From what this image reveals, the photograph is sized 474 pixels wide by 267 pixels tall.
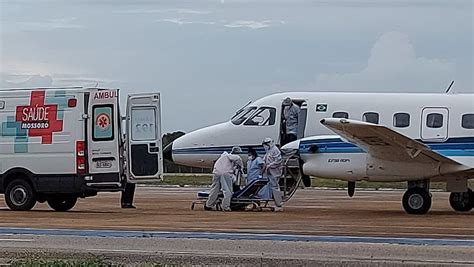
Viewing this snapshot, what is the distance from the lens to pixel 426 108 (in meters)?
25.7

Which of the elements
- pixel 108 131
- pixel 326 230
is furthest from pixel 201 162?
pixel 326 230

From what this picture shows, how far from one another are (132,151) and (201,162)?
10.8 ft

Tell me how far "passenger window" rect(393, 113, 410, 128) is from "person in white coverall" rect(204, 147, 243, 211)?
13.3ft

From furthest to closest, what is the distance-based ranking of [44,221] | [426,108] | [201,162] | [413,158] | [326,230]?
[201,162]
[426,108]
[413,158]
[44,221]
[326,230]

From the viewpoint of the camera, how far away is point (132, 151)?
24953mm

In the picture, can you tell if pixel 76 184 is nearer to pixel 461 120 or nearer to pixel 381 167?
pixel 381 167

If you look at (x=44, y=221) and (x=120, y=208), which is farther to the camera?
(x=120, y=208)

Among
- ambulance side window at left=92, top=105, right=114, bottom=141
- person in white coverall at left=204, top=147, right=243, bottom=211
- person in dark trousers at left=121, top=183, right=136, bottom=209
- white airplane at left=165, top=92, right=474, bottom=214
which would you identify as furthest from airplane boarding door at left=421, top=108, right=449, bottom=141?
ambulance side window at left=92, top=105, right=114, bottom=141

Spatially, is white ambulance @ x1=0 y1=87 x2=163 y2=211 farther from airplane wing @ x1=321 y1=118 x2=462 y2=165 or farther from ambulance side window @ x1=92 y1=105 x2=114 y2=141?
airplane wing @ x1=321 y1=118 x2=462 y2=165

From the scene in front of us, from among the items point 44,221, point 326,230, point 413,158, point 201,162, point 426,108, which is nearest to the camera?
point 326,230

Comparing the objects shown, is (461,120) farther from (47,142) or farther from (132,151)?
(47,142)

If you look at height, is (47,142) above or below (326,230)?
above

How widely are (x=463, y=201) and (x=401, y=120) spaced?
268 cm

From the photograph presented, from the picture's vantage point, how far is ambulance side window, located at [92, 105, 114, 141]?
24.5m
